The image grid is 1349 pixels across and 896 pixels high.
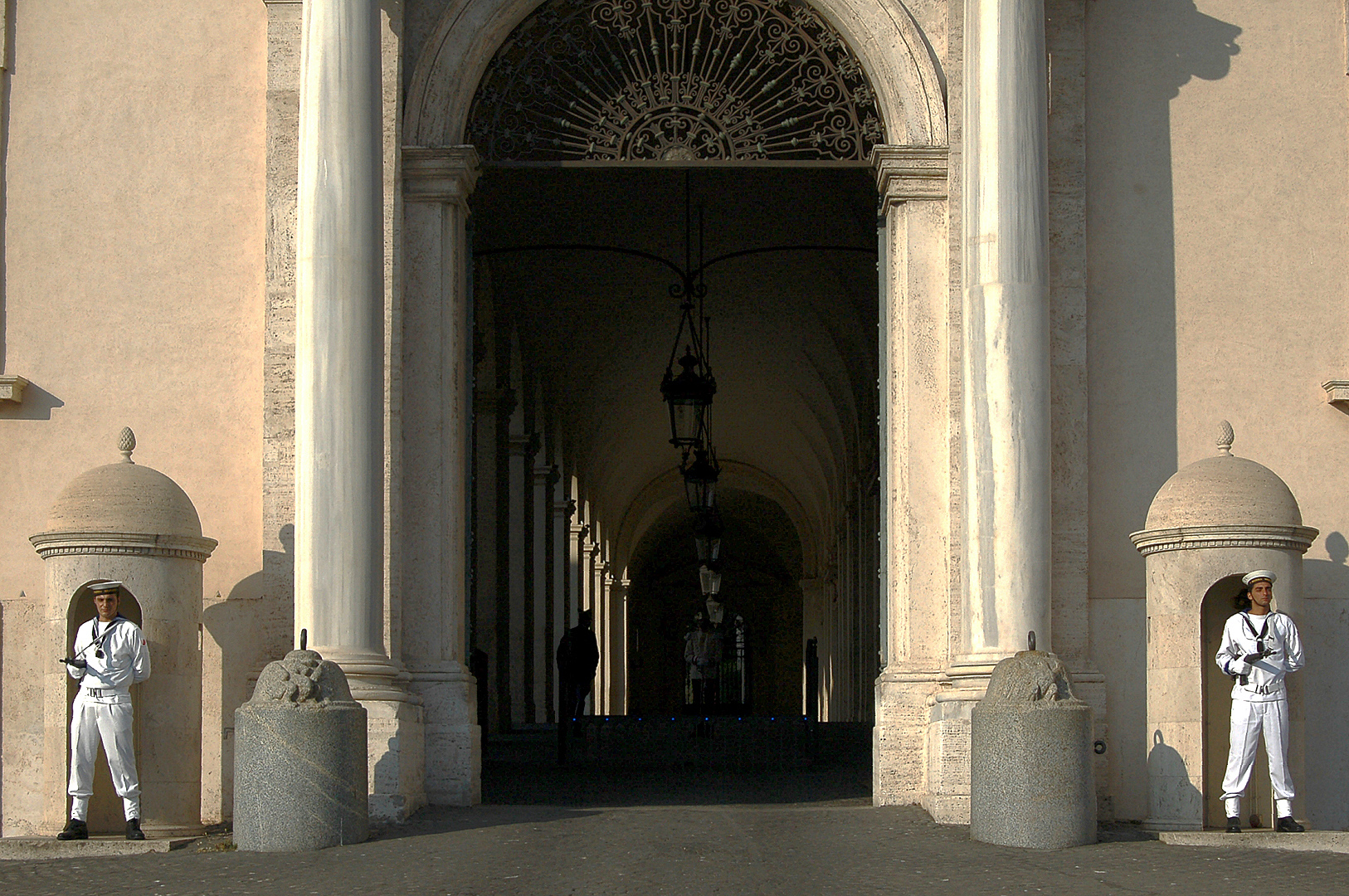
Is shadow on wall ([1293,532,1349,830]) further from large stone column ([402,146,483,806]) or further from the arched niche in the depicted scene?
the arched niche

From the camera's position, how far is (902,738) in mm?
11273

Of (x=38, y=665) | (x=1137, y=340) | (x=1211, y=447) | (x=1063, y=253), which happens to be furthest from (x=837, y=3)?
(x=38, y=665)

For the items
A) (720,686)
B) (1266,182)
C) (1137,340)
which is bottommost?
(720,686)

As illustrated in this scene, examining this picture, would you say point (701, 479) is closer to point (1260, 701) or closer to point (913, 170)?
point (913, 170)

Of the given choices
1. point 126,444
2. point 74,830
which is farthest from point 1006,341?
point 74,830

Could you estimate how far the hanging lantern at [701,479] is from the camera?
864 inches

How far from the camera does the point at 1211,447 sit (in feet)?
38.5

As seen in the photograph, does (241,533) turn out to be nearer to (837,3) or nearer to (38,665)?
(38,665)

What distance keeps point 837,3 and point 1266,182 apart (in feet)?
9.95

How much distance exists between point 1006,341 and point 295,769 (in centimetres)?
483

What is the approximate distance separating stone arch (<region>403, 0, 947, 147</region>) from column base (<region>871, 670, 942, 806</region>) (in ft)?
11.3

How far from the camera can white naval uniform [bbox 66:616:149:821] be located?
955 centimetres

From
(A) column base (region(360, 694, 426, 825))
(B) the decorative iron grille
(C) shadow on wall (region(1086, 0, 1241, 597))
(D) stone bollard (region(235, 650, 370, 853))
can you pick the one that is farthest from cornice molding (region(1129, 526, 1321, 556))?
(D) stone bollard (region(235, 650, 370, 853))

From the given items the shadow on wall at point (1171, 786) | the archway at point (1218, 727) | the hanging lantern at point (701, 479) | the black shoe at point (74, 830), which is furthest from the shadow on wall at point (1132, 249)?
the hanging lantern at point (701, 479)
